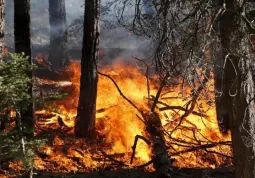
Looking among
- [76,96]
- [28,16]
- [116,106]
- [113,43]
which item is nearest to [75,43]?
[113,43]

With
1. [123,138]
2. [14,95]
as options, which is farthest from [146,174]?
[14,95]

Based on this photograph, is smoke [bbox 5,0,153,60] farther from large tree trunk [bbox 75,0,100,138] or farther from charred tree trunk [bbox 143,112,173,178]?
charred tree trunk [bbox 143,112,173,178]

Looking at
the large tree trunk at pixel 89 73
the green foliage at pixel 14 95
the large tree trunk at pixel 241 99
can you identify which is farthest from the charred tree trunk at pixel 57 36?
the large tree trunk at pixel 241 99

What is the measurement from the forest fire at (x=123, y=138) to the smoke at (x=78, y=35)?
3.35 metres

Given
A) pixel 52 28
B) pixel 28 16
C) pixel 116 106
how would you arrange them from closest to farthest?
pixel 28 16 → pixel 116 106 → pixel 52 28

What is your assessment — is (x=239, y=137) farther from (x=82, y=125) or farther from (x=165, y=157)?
(x=82, y=125)

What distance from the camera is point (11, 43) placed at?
23.2 metres

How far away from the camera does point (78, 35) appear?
85.6 feet

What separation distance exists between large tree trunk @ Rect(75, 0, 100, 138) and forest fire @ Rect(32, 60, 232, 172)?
1.59ft

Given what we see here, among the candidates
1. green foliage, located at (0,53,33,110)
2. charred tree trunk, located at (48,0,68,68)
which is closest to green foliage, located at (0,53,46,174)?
green foliage, located at (0,53,33,110)

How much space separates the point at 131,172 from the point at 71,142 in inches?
99.0

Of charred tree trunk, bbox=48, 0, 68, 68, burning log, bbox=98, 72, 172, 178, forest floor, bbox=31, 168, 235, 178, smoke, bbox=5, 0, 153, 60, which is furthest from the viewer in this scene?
smoke, bbox=5, 0, 153, 60

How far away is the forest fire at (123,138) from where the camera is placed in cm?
994

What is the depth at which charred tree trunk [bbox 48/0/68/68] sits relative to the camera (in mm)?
18141
